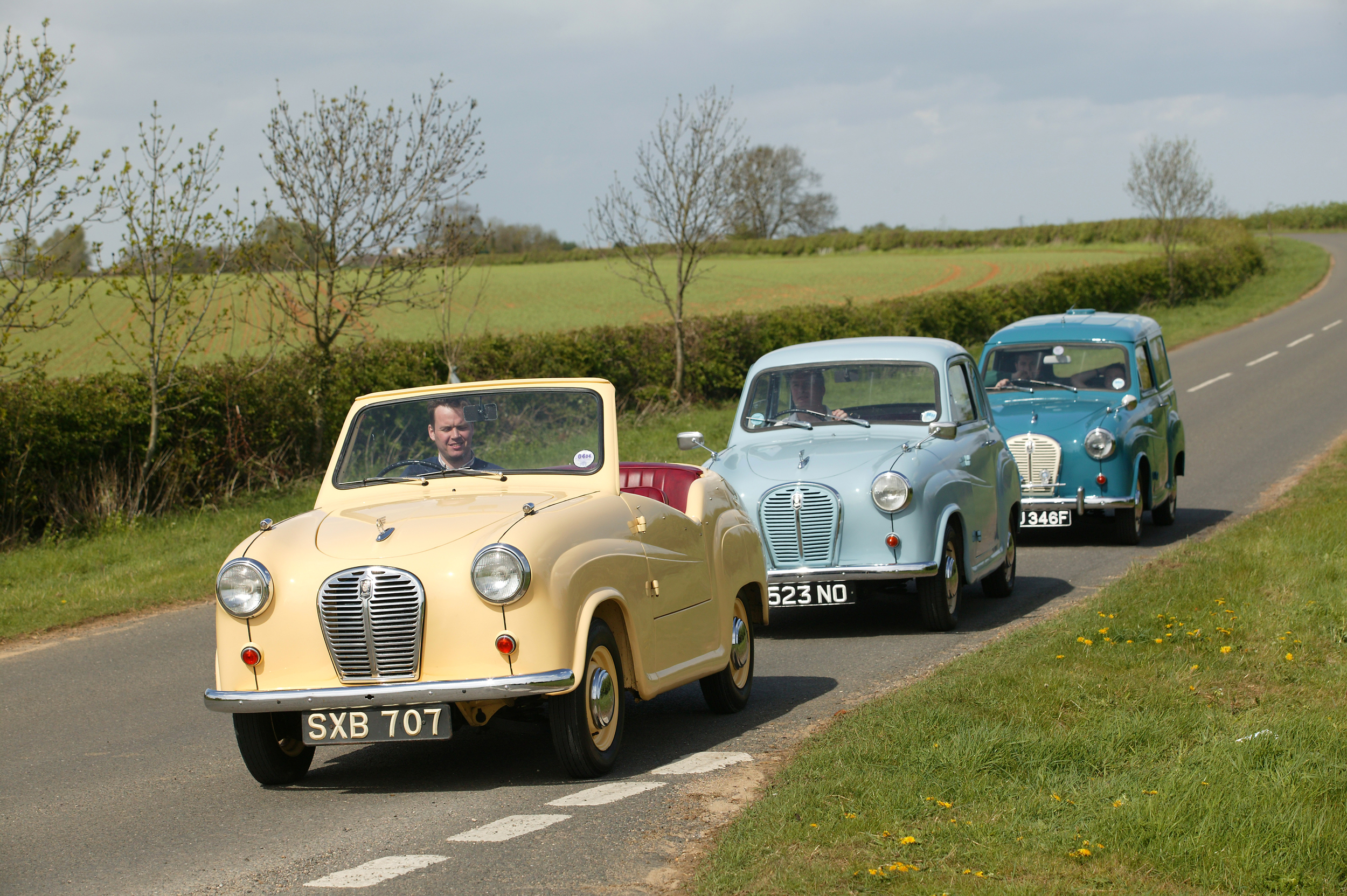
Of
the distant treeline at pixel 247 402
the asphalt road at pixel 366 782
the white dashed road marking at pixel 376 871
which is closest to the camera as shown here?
the white dashed road marking at pixel 376 871

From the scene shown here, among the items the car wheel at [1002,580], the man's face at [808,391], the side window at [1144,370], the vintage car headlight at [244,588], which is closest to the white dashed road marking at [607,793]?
the vintage car headlight at [244,588]

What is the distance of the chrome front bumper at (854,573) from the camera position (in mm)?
8914

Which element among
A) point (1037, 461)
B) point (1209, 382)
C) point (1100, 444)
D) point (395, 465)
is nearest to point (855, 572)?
point (395, 465)

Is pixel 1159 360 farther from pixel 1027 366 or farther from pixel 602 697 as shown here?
pixel 602 697

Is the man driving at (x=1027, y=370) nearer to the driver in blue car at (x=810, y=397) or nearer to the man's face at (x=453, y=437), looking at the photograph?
the driver in blue car at (x=810, y=397)

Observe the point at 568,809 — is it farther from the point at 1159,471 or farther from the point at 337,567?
the point at 1159,471

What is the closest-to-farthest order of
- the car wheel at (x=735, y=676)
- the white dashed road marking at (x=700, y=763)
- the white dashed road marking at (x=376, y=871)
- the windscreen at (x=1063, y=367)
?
the white dashed road marking at (x=376, y=871) → the white dashed road marking at (x=700, y=763) → the car wheel at (x=735, y=676) → the windscreen at (x=1063, y=367)

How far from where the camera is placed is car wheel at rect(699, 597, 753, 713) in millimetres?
6930

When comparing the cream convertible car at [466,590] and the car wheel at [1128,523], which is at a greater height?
the cream convertible car at [466,590]

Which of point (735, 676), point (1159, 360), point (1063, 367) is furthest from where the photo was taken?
point (1159, 360)

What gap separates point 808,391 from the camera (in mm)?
10438

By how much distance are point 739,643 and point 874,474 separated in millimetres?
2417

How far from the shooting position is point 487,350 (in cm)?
2152

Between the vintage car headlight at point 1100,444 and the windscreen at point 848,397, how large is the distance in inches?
125
